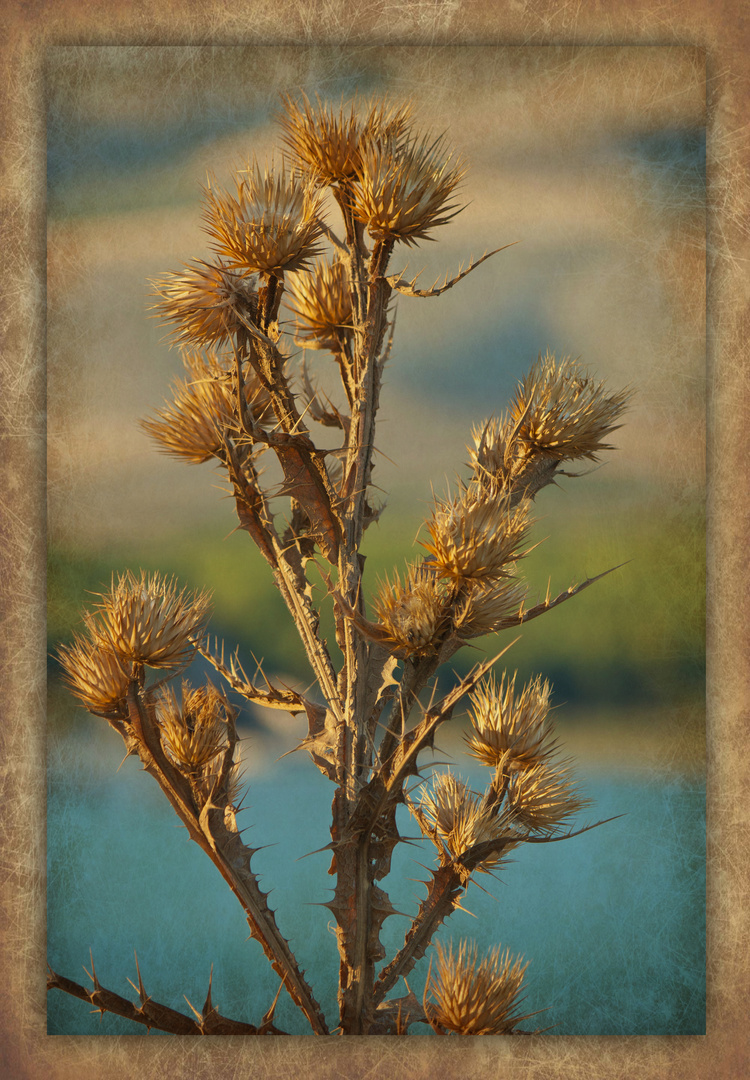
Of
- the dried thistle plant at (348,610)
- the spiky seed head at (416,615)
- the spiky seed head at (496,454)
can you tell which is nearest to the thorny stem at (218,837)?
the dried thistle plant at (348,610)

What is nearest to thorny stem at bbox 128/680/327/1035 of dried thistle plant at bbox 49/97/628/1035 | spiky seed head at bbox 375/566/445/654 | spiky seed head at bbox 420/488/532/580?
dried thistle plant at bbox 49/97/628/1035

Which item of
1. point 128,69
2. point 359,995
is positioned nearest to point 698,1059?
point 359,995

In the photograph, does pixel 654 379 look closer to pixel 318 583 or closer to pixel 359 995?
pixel 318 583

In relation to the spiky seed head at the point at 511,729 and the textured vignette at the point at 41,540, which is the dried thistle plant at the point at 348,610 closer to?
the spiky seed head at the point at 511,729

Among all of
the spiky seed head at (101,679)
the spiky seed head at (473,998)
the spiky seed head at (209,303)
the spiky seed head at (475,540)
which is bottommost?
the spiky seed head at (473,998)

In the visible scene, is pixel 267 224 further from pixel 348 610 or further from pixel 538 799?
pixel 538 799

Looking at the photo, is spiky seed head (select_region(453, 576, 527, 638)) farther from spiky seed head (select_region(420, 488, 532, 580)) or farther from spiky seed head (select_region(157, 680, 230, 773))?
spiky seed head (select_region(157, 680, 230, 773))

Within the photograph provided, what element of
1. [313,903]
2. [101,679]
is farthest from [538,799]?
[101,679]
